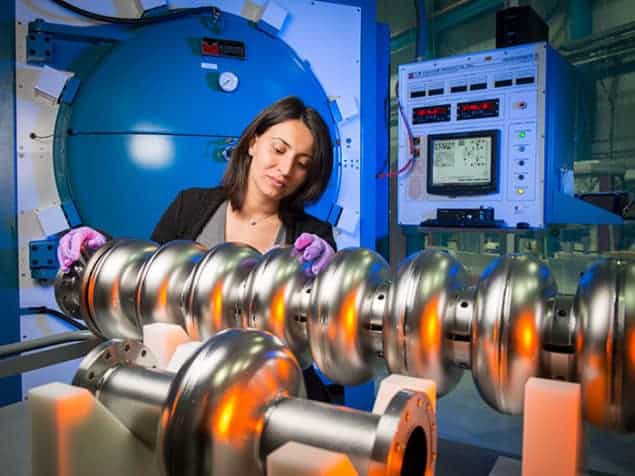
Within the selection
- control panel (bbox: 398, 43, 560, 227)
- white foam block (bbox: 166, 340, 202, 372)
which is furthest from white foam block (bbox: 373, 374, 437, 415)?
control panel (bbox: 398, 43, 560, 227)

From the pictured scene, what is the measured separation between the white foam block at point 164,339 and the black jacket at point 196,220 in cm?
96

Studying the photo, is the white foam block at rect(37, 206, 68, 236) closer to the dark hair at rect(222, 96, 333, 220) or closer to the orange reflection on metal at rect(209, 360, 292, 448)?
the dark hair at rect(222, 96, 333, 220)

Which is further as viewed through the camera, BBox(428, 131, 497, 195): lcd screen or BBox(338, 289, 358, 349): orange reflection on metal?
BBox(428, 131, 497, 195): lcd screen


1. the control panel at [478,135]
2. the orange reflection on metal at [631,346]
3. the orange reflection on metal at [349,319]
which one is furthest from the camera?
the control panel at [478,135]

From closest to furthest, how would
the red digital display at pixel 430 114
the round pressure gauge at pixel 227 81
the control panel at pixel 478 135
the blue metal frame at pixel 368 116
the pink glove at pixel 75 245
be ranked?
1. the pink glove at pixel 75 245
2. the round pressure gauge at pixel 227 81
3. the blue metal frame at pixel 368 116
4. the control panel at pixel 478 135
5. the red digital display at pixel 430 114

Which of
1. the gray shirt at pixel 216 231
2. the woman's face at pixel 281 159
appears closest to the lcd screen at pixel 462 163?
the woman's face at pixel 281 159

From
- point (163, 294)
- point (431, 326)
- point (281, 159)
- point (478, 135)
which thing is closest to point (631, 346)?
point (431, 326)

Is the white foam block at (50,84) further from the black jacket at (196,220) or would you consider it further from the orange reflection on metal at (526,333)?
the orange reflection on metal at (526,333)

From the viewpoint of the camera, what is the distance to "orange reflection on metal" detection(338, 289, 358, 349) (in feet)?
2.01

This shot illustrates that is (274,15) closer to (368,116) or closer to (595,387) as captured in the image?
(368,116)

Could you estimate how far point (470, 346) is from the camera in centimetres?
57

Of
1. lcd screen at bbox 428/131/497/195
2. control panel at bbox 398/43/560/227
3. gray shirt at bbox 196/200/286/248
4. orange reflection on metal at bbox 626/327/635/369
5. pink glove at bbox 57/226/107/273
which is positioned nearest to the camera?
orange reflection on metal at bbox 626/327/635/369

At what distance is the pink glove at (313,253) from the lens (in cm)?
72

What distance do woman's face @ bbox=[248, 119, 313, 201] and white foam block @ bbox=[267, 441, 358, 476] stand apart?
1.41 meters
